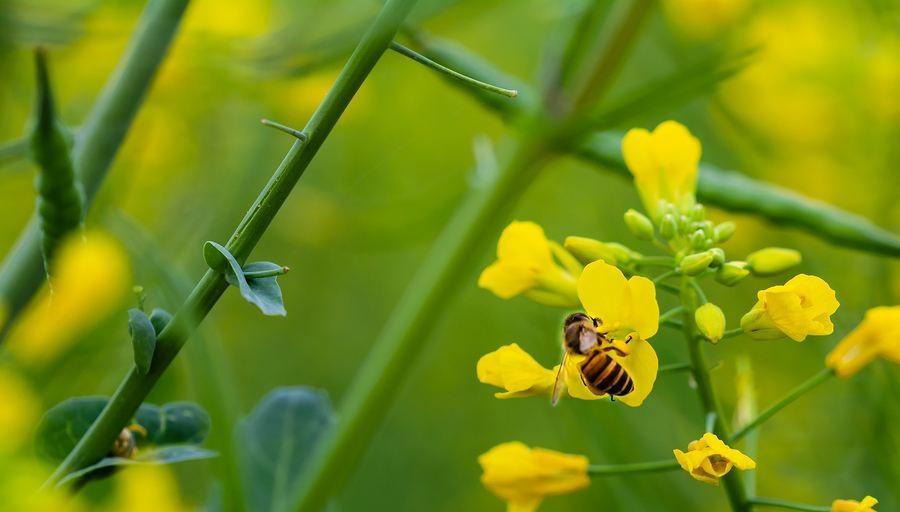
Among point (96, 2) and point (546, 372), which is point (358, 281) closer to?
point (96, 2)

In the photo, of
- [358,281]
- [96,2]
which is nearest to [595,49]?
[96,2]

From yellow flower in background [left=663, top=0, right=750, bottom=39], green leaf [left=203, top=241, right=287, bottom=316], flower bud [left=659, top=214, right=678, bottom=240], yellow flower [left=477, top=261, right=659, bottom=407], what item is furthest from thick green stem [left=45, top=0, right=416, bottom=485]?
yellow flower in background [left=663, top=0, right=750, bottom=39]

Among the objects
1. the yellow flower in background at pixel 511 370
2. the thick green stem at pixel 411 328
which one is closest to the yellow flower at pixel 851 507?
the yellow flower in background at pixel 511 370

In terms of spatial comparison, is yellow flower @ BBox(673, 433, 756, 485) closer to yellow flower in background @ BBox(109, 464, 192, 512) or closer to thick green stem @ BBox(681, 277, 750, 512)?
thick green stem @ BBox(681, 277, 750, 512)

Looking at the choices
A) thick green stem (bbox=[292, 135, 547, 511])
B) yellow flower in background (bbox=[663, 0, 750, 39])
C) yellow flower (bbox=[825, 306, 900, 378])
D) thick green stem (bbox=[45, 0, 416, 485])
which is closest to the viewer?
thick green stem (bbox=[45, 0, 416, 485])

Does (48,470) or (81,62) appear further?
(81,62)

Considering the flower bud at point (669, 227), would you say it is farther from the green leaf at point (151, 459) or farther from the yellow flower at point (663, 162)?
the green leaf at point (151, 459)

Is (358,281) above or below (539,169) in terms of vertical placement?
below
